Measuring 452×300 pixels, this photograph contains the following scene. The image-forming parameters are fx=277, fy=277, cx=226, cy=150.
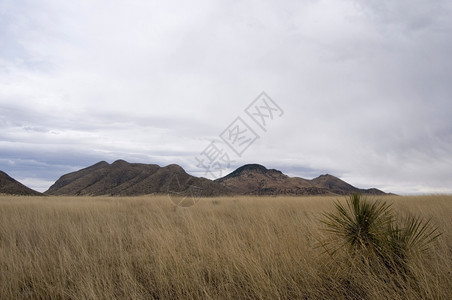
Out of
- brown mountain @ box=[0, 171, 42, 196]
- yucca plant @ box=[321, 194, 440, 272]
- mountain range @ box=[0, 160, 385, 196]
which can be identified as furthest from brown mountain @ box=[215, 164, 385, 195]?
yucca plant @ box=[321, 194, 440, 272]

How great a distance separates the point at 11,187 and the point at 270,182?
49018mm

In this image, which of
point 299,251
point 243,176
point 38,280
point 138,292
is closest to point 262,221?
point 299,251

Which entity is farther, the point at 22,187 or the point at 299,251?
the point at 22,187

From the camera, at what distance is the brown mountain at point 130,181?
45188 mm

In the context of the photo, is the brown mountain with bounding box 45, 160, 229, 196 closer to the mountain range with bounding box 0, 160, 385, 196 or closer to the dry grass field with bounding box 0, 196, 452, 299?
the mountain range with bounding box 0, 160, 385, 196

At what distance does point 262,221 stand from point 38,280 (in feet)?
18.6

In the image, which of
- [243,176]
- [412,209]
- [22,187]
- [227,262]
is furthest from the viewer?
[243,176]

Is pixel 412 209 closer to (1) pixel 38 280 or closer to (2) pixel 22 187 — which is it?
(1) pixel 38 280

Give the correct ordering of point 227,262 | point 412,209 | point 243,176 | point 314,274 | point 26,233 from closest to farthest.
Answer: point 314,274
point 227,262
point 26,233
point 412,209
point 243,176

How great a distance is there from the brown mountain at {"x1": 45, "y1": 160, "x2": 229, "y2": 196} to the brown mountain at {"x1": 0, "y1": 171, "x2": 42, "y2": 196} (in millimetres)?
8533

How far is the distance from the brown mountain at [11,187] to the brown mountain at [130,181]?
853 cm

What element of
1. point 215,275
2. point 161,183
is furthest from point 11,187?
point 215,275

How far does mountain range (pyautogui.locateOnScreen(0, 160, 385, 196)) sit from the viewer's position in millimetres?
43875

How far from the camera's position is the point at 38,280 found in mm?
3869
